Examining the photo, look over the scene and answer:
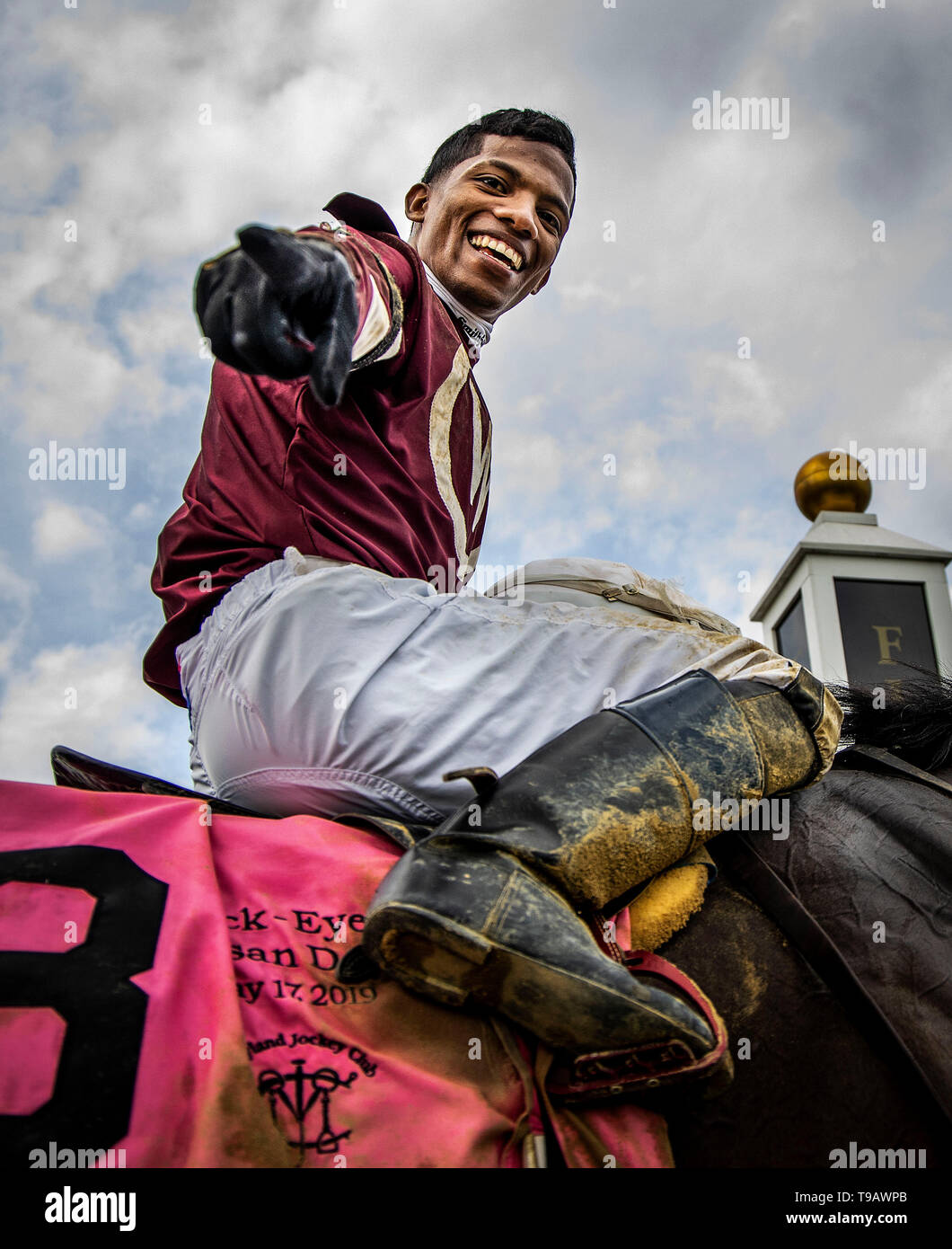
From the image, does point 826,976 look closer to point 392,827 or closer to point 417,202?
point 392,827

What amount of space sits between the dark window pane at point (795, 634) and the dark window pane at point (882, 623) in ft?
0.95

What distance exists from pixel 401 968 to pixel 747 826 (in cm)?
64

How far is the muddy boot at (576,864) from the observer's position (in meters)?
1.18

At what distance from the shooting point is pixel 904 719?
79.9 inches

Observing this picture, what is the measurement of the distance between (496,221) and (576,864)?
168 cm

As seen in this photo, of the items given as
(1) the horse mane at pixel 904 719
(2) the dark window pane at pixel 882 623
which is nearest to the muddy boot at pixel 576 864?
(1) the horse mane at pixel 904 719

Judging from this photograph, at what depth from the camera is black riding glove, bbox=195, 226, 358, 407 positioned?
4.36 ft

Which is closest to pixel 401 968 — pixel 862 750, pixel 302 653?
pixel 302 653

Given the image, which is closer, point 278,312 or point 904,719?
point 278,312

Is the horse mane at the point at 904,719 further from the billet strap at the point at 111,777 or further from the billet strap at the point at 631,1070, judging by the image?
the billet strap at the point at 111,777

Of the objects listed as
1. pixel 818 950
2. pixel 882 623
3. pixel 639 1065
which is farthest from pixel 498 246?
pixel 882 623

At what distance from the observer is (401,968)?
122 cm

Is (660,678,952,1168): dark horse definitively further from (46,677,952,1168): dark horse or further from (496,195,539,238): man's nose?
(496,195,539,238): man's nose

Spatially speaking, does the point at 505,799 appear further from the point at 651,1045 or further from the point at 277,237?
the point at 277,237
